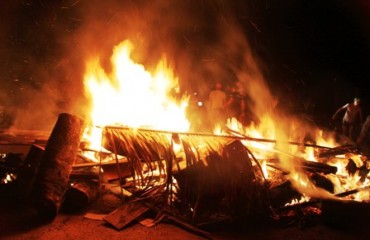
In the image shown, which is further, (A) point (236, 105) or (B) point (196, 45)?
(B) point (196, 45)

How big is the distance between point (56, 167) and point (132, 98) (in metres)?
2.88

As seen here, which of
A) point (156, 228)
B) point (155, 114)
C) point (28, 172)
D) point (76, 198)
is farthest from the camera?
point (155, 114)

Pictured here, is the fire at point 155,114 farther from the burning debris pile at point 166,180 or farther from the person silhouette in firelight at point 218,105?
the person silhouette in firelight at point 218,105

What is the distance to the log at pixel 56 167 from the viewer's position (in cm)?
471

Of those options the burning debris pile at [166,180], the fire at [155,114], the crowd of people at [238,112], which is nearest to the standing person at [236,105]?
the crowd of people at [238,112]

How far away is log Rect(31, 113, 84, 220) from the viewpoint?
4.71 meters

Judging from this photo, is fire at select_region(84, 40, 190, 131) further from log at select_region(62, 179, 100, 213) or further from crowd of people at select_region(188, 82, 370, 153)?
crowd of people at select_region(188, 82, 370, 153)

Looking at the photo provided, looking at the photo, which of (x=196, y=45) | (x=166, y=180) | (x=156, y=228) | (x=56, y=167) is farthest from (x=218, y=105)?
(x=196, y=45)

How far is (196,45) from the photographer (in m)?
17.9

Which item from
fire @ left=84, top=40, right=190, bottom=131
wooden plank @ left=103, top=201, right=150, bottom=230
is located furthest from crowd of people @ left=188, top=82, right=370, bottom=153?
wooden plank @ left=103, top=201, right=150, bottom=230

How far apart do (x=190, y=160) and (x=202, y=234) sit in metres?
1.31

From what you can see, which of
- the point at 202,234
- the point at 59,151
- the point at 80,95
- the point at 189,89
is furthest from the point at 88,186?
the point at 189,89

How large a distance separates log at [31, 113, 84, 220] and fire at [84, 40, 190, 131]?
1332 mm

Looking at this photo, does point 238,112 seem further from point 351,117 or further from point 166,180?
point 166,180
